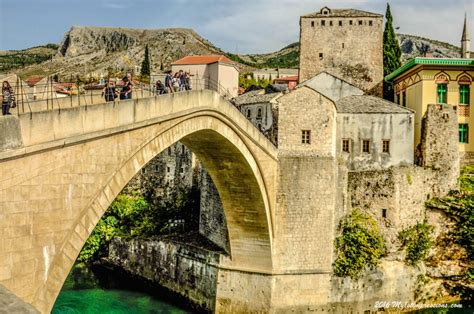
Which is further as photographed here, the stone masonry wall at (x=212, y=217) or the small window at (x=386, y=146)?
the small window at (x=386, y=146)

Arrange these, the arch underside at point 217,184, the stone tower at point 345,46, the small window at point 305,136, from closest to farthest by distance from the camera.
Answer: the arch underside at point 217,184 < the small window at point 305,136 < the stone tower at point 345,46

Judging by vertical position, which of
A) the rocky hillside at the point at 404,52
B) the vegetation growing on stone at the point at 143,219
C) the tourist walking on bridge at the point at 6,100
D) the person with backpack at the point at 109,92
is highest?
the rocky hillside at the point at 404,52

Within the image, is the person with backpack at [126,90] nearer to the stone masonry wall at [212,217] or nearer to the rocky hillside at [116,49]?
the stone masonry wall at [212,217]

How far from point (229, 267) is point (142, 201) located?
11.2 meters

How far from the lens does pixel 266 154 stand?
2109 cm

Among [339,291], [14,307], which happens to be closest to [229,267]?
[339,291]

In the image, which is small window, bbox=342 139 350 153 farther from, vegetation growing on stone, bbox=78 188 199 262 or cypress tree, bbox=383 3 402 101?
cypress tree, bbox=383 3 402 101

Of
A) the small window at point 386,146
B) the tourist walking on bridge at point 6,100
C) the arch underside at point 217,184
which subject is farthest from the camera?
the small window at point 386,146

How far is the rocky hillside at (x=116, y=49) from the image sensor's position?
91812 millimetres

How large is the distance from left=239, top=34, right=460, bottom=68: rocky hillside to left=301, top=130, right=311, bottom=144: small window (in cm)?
5919

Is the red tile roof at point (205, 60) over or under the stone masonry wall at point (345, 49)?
over

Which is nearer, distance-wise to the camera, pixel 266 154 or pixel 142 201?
pixel 266 154

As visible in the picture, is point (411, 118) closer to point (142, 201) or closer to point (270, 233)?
point (270, 233)

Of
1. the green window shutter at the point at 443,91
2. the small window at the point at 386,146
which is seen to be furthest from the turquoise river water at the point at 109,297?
the green window shutter at the point at 443,91
